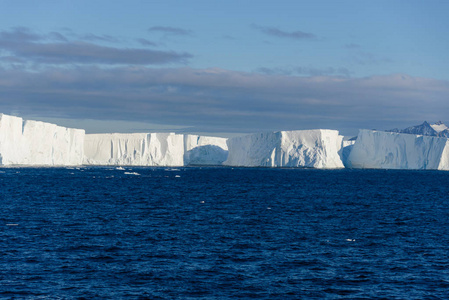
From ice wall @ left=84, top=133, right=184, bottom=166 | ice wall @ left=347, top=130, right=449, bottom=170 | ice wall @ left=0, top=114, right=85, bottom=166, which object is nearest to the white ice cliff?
ice wall @ left=84, top=133, right=184, bottom=166

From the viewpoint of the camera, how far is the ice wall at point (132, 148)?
4311 inches

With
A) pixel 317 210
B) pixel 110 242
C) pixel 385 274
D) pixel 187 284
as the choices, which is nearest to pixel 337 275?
pixel 385 274

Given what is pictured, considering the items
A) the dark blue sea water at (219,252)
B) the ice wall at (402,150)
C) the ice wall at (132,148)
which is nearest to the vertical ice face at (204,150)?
the ice wall at (132,148)

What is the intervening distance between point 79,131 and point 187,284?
85136mm

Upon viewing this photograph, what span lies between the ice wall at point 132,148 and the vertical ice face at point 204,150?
9.74 feet

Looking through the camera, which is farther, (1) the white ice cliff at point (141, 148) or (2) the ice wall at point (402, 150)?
(1) the white ice cliff at point (141, 148)

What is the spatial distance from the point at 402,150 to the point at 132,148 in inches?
2047

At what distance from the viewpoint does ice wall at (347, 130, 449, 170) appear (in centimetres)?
9094

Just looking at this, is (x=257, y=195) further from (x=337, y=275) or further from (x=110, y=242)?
(x=337, y=275)

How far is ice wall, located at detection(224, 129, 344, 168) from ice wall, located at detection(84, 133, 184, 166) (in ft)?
65.5

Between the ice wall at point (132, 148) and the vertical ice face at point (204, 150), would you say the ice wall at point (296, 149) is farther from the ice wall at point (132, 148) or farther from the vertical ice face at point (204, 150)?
the ice wall at point (132, 148)

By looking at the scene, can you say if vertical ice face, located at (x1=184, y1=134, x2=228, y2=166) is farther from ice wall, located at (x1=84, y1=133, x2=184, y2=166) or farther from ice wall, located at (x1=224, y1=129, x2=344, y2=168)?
ice wall, located at (x1=224, y1=129, x2=344, y2=168)

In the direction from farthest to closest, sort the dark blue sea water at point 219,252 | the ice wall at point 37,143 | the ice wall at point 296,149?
1. the ice wall at point 296,149
2. the ice wall at point 37,143
3. the dark blue sea water at point 219,252

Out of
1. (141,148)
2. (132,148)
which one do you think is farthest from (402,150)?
(132,148)
